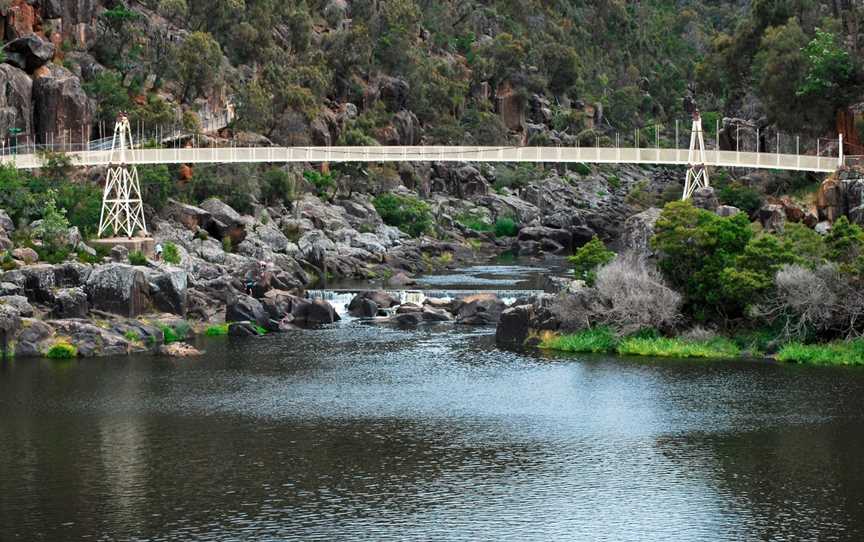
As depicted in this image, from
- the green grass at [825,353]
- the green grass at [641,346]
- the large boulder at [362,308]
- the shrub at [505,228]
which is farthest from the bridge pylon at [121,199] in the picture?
the shrub at [505,228]

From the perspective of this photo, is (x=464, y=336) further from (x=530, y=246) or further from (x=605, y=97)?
(x=605, y=97)

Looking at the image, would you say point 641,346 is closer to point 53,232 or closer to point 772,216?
point 772,216

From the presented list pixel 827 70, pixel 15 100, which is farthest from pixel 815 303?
pixel 15 100

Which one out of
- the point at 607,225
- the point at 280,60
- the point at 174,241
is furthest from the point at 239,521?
the point at 280,60

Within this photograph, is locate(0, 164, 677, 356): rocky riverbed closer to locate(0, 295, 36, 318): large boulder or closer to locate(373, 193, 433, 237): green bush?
locate(0, 295, 36, 318): large boulder

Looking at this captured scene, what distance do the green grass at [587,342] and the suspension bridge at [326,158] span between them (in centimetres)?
2090

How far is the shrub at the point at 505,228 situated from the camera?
13352cm

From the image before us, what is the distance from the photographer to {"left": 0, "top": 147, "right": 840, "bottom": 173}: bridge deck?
92.3 metres

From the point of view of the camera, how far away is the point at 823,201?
281ft

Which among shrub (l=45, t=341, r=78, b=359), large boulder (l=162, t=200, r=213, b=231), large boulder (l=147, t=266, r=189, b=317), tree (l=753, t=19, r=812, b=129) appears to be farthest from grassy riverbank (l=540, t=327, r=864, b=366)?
tree (l=753, t=19, r=812, b=129)

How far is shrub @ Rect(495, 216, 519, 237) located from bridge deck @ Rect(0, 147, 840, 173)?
26.5 meters

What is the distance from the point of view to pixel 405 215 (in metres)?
125

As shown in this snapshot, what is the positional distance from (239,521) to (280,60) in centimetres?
10674

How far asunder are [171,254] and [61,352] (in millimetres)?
18521
